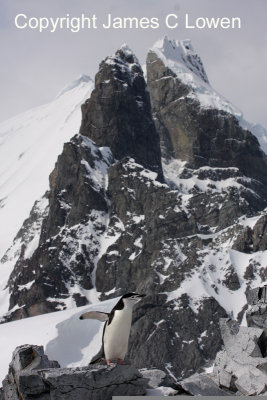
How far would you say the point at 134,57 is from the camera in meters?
200

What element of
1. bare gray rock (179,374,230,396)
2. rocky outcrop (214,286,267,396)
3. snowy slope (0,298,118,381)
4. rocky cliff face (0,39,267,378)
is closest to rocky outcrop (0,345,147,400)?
bare gray rock (179,374,230,396)

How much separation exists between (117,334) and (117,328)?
0.52 ft

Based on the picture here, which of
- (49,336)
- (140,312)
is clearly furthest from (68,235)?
(49,336)

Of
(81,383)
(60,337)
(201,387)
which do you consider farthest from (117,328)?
(60,337)

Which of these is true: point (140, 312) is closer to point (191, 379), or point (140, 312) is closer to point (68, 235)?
point (68, 235)

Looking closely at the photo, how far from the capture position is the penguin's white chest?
17.7 m

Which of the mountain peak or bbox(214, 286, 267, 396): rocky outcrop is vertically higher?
the mountain peak

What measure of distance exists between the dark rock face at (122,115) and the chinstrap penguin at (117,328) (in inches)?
6333

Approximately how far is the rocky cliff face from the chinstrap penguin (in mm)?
96113

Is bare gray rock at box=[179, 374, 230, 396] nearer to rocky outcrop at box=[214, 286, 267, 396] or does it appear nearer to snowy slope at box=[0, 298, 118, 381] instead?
rocky outcrop at box=[214, 286, 267, 396]

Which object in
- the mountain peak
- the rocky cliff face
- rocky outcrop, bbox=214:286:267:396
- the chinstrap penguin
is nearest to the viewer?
the chinstrap penguin

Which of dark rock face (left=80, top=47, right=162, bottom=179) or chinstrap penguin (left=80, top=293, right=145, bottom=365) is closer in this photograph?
chinstrap penguin (left=80, top=293, right=145, bottom=365)

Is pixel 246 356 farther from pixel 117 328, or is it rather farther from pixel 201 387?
pixel 117 328

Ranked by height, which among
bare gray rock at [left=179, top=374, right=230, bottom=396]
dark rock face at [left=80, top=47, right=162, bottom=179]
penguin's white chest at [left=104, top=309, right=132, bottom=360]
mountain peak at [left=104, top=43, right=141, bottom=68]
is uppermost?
mountain peak at [left=104, top=43, right=141, bottom=68]
